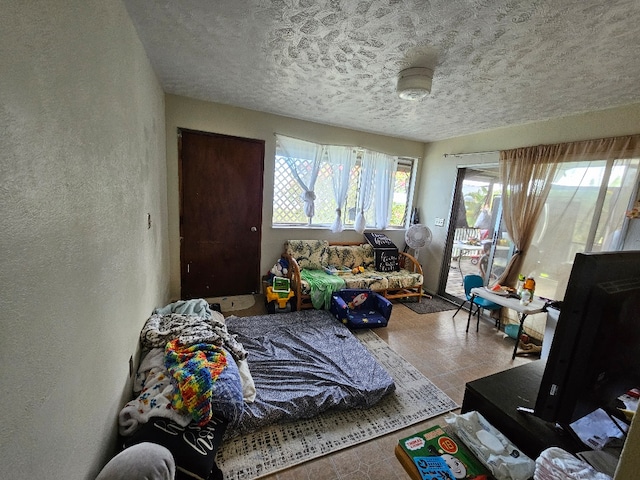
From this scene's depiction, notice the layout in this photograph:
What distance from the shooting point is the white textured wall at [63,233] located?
1.92 ft

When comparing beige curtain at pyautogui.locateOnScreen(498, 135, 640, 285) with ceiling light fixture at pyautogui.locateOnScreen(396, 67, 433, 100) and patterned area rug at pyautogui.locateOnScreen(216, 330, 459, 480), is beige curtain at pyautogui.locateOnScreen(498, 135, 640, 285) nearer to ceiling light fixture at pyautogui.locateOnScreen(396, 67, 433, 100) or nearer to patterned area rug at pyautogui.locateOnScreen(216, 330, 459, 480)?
ceiling light fixture at pyautogui.locateOnScreen(396, 67, 433, 100)

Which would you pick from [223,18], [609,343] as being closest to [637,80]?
[609,343]

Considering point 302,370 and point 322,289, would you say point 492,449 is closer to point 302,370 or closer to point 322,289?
point 302,370

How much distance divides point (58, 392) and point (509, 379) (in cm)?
155

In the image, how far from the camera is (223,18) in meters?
1.50

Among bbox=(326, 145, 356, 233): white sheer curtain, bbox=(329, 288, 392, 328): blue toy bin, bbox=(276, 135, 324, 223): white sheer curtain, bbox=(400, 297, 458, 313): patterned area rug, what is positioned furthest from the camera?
bbox=(326, 145, 356, 233): white sheer curtain

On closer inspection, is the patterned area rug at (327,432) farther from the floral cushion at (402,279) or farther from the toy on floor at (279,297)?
the floral cushion at (402,279)

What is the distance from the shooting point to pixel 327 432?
1.63 metres

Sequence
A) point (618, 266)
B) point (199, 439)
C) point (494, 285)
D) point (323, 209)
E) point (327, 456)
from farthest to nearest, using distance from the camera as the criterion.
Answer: point (323, 209) → point (494, 285) → point (327, 456) → point (199, 439) → point (618, 266)

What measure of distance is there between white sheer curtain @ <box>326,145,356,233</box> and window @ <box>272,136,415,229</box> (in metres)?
0.01

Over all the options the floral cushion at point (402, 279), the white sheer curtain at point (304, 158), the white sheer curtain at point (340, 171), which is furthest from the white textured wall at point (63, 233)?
the floral cushion at point (402, 279)

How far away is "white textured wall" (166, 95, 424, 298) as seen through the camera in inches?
118

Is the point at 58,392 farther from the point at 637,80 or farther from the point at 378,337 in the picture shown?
the point at 637,80

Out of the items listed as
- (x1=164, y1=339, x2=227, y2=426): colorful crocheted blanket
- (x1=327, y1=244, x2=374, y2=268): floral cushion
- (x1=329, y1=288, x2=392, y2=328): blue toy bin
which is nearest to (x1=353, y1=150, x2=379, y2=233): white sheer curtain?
(x1=327, y1=244, x2=374, y2=268): floral cushion
